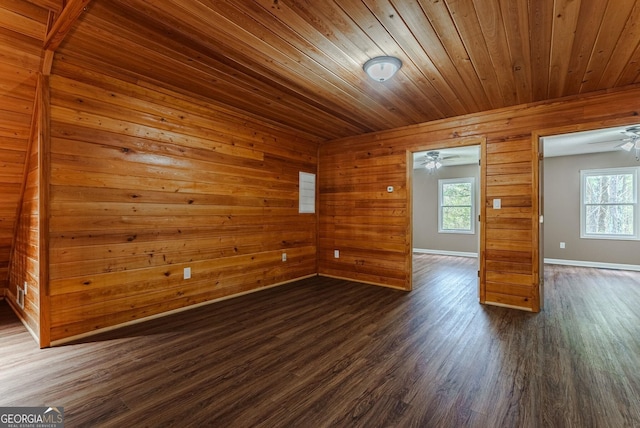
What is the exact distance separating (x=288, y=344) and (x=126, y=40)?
106 inches

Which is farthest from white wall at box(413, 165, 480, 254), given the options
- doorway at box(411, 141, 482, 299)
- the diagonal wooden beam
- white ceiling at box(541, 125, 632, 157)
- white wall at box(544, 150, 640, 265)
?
the diagonal wooden beam

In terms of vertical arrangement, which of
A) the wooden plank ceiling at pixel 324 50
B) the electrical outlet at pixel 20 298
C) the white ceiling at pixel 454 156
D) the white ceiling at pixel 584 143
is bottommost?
the electrical outlet at pixel 20 298

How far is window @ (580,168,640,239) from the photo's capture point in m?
5.67

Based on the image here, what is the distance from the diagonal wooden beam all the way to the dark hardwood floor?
2336mm

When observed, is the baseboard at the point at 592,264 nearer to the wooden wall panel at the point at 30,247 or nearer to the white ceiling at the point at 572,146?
the white ceiling at the point at 572,146

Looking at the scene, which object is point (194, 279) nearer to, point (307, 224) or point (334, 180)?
point (307, 224)

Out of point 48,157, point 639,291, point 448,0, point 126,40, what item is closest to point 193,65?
point 126,40

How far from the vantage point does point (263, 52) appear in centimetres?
232

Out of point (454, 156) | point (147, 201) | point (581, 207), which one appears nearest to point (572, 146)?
point (581, 207)

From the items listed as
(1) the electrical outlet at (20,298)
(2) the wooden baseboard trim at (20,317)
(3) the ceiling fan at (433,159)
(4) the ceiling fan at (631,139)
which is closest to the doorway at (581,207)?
(4) the ceiling fan at (631,139)

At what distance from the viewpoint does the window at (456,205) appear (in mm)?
7349

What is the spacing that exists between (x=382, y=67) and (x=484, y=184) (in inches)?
83.7

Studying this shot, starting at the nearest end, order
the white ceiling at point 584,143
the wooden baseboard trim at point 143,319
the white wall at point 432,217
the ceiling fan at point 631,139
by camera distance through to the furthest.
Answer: the wooden baseboard trim at point 143,319 < the ceiling fan at point 631,139 < the white ceiling at point 584,143 < the white wall at point 432,217

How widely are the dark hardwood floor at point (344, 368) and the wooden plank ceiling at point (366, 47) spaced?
2.38 metres
